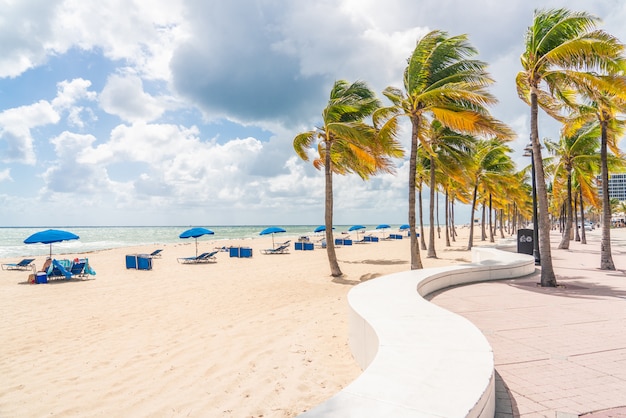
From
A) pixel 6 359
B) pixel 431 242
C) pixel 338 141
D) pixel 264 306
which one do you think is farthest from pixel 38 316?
pixel 431 242

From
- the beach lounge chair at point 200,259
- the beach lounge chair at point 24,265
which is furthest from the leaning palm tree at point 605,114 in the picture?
the beach lounge chair at point 24,265

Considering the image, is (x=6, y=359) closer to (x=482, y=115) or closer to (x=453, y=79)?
(x=482, y=115)

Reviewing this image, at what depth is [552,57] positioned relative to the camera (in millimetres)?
9078

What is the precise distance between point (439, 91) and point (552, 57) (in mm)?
2889

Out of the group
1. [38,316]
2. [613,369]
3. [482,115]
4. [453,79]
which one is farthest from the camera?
[453,79]

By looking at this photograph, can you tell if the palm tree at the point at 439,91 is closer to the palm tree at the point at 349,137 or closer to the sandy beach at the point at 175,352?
the palm tree at the point at 349,137

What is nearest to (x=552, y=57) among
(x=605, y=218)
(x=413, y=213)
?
(x=413, y=213)

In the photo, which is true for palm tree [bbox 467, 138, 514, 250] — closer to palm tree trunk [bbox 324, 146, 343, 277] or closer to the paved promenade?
palm tree trunk [bbox 324, 146, 343, 277]

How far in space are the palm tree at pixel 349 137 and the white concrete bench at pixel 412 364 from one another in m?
7.64

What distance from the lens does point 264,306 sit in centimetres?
897

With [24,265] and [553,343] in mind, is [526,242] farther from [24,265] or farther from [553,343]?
[24,265]

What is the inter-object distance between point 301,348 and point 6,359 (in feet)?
16.1

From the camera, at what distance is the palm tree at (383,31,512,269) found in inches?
435

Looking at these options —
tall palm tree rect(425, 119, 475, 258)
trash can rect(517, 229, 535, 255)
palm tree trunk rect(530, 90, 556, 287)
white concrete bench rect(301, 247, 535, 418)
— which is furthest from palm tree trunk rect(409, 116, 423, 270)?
trash can rect(517, 229, 535, 255)
